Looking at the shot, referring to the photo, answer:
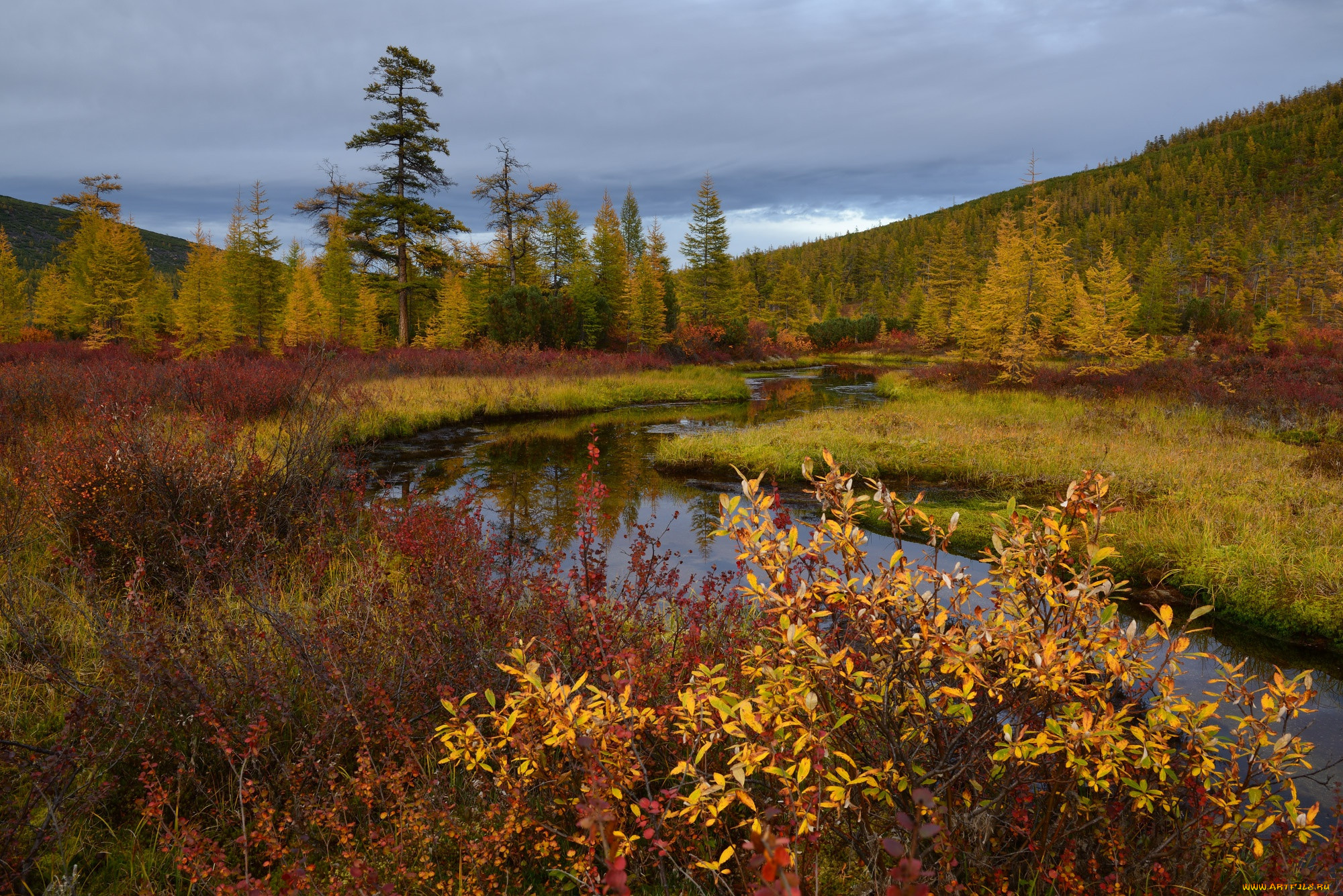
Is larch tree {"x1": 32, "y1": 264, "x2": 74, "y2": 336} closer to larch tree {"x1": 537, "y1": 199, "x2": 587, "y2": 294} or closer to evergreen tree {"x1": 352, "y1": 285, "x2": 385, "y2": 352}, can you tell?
evergreen tree {"x1": 352, "y1": 285, "x2": 385, "y2": 352}

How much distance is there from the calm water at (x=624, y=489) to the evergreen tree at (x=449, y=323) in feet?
46.8

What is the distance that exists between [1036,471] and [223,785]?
11.3 metres

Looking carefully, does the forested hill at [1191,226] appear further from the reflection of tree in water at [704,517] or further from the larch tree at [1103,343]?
the reflection of tree in water at [704,517]

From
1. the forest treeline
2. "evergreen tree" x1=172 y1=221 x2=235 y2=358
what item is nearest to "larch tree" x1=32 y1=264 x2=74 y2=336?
the forest treeline

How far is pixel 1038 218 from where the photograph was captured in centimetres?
2970

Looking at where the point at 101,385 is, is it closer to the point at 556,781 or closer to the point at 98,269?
the point at 556,781

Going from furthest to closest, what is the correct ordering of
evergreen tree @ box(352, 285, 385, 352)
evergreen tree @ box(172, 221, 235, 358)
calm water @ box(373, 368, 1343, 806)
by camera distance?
evergreen tree @ box(352, 285, 385, 352) → evergreen tree @ box(172, 221, 235, 358) → calm water @ box(373, 368, 1343, 806)

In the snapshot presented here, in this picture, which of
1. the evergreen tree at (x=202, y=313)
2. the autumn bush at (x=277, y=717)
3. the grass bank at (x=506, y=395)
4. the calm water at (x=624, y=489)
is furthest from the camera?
the evergreen tree at (x=202, y=313)

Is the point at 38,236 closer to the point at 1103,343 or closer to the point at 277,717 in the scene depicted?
the point at 1103,343

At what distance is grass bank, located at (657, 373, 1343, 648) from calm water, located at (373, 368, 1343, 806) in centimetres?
70

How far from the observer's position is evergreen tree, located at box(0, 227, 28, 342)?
3133 cm

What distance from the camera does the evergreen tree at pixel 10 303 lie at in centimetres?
3133

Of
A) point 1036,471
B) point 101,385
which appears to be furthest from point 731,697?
point 101,385

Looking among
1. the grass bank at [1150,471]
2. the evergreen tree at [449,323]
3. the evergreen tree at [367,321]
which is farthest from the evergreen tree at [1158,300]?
the evergreen tree at [367,321]
